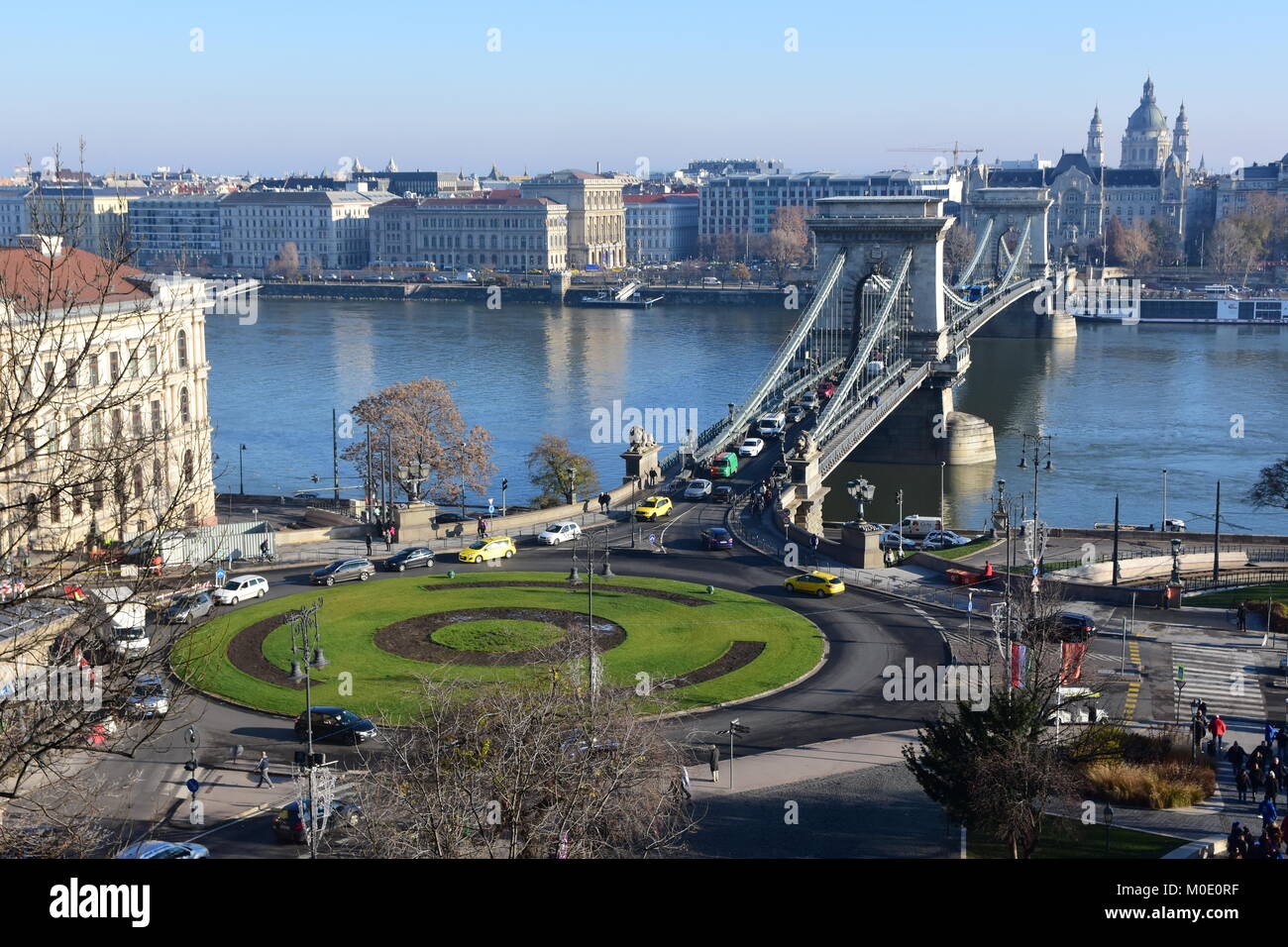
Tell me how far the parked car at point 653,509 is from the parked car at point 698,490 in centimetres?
185

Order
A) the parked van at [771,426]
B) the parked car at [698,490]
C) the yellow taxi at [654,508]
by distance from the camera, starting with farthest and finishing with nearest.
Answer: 1. the parked van at [771,426]
2. the parked car at [698,490]
3. the yellow taxi at [654,508]

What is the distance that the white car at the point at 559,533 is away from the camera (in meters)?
38.3

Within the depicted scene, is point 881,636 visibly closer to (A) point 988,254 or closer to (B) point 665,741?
(B) point 665,741

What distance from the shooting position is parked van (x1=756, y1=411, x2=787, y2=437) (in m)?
54.6

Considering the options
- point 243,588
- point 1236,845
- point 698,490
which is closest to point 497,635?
point 243,588

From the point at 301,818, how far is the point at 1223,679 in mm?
16707

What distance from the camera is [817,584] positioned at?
33031mm

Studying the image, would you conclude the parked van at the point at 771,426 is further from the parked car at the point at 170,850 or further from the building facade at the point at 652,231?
the building facade at the point at 652,231

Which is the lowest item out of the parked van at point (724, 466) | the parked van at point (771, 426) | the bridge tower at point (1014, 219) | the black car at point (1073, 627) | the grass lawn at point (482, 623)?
the grass lawn at point (482, 623)

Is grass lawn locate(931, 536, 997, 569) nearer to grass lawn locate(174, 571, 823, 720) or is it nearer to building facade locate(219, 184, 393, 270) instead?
grass lawn locate(174, 571, 823, 720)

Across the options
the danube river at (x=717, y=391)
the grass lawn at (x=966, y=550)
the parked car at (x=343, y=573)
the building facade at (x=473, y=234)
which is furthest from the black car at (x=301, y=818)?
the building facade at (x=473, y=234)

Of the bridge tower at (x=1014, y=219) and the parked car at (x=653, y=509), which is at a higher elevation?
the bridge tower at (x=1014, y=219)
